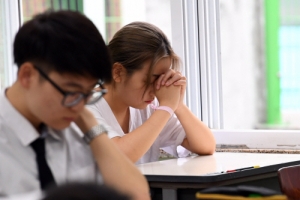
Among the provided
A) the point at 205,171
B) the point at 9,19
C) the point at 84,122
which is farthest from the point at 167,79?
the point at 9,19

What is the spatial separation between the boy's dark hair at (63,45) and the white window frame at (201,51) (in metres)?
1.99

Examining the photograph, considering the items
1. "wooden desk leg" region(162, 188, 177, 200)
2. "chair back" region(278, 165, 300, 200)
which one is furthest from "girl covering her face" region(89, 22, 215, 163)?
"chair back" region(278, 165, 300, 200)

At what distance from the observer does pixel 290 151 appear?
110 inches

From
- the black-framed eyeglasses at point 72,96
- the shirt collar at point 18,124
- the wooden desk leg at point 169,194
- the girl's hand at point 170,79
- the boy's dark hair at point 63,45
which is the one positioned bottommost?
the wooden desk leg at point 169,194

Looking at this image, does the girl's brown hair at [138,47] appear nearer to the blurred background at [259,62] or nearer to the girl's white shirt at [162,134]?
the girl's white shirt at [162,134]

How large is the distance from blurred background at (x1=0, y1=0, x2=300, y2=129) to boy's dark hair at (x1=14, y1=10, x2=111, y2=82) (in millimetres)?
1825

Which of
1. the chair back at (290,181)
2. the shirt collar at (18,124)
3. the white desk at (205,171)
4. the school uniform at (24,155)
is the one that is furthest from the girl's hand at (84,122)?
the chair back at (290,181)

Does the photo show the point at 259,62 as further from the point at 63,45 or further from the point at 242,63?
the point at 63,45

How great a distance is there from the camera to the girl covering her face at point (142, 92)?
2246 mm

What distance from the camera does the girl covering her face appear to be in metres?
2.25

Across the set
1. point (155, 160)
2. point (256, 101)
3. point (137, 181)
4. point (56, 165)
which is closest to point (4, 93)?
point (56, 165)

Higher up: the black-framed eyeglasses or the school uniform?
the black-framed eyeglasses

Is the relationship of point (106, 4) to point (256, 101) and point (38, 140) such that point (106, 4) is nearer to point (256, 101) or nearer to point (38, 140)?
point (256, 101)

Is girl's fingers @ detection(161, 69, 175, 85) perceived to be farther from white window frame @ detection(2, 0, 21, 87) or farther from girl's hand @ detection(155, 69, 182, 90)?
white window frame @ detection(2, 0, 21, 87)
